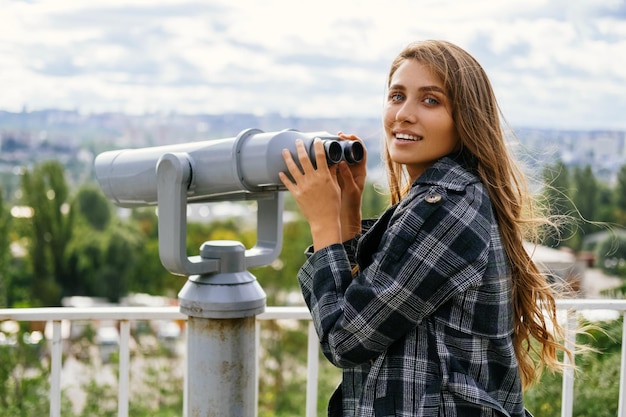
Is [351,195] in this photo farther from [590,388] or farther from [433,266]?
[590,388]

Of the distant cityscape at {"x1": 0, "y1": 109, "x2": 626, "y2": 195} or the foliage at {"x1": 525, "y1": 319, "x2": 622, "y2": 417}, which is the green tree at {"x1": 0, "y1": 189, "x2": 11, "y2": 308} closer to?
the distant cityscape at {"x1": 0, "y1": 109, "x2": 626, "y2": 195}

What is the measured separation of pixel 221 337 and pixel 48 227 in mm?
29458

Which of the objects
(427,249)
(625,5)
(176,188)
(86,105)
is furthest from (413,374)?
(86,105)

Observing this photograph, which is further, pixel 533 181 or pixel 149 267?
pixel 149 267

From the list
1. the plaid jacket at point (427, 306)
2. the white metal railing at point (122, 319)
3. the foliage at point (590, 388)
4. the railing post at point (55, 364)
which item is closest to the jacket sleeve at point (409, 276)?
the plaid jacket at point (427, 306)

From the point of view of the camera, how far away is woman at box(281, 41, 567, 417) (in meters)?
1.28

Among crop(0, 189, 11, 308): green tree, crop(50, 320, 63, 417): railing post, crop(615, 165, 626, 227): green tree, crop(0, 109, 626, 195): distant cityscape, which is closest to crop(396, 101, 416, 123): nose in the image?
crop(50, 320, 63, 417): railing post

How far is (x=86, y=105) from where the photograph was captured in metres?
48.1

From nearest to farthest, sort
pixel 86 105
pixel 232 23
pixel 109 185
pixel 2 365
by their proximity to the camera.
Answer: pixel 109 185, pixel 2 365, pixel 86 105, pixel 232 23

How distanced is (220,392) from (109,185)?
1.72 feet

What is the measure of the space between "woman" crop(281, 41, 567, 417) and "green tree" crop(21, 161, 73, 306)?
2733 centimetres

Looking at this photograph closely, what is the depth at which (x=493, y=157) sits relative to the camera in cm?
141

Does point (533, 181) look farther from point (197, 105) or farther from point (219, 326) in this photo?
point (197, 105)

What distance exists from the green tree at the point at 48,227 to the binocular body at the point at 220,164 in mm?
26827
